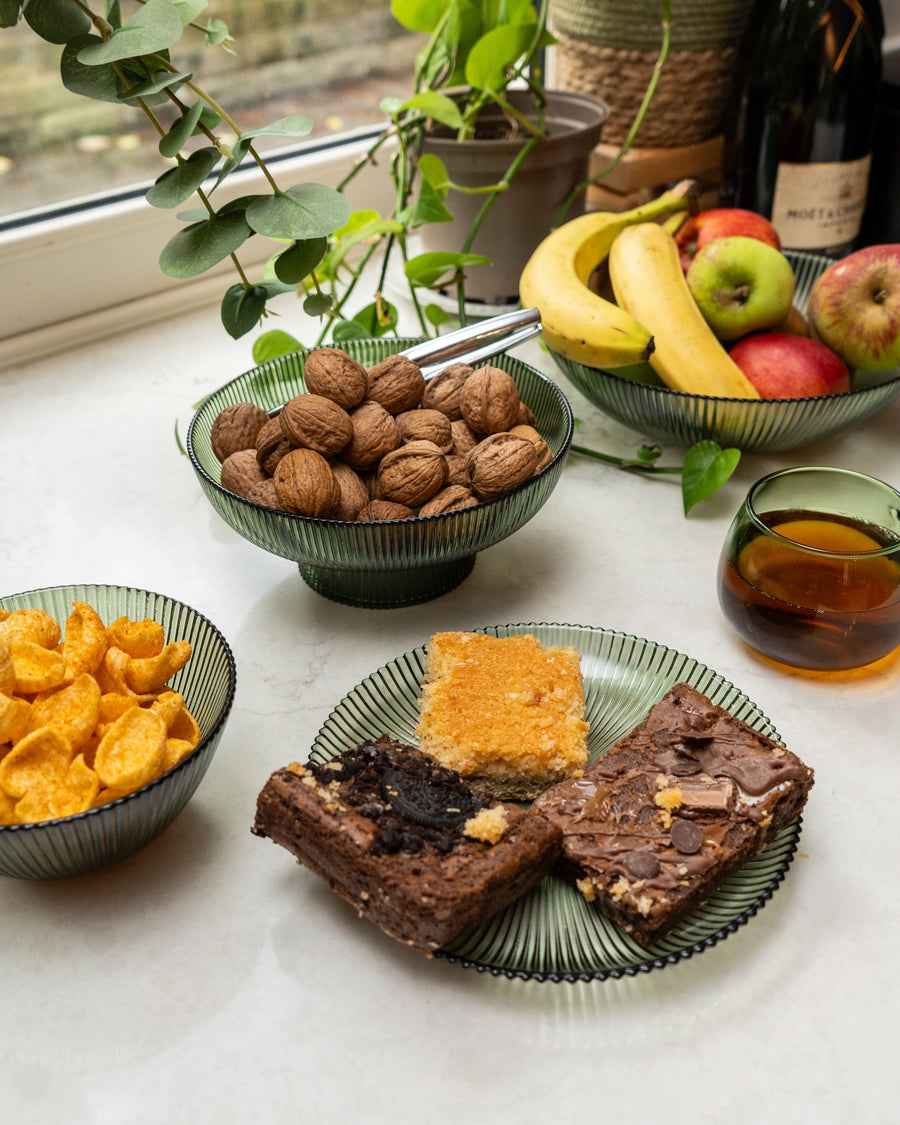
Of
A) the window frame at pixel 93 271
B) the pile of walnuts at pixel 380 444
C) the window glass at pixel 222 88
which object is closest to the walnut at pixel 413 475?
the pile of walnuts at pixel 380 444

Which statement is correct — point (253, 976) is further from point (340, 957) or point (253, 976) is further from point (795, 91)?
point (795, 91)

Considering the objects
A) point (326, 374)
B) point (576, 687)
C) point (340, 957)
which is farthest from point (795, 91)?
point (340, 957)

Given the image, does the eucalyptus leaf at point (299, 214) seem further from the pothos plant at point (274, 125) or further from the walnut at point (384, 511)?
the walnut at point (384, 511)

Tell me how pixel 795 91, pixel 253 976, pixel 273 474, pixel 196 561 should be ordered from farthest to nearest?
pixel 795 91 < pixel 196 561 < pixel 273 474 < pixel 253 976

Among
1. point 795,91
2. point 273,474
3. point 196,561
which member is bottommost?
point 196,561

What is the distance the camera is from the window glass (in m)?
1.20

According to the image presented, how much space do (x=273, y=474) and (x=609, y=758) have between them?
0.35 m

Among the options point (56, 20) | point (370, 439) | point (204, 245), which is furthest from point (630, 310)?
point (56, 20)

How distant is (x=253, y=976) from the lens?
0.56 m

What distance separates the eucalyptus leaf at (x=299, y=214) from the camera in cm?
69

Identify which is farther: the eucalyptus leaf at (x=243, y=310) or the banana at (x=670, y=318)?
the banana at (x=670, y=318)

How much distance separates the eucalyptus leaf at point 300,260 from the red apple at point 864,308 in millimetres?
524

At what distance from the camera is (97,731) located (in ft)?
1.94

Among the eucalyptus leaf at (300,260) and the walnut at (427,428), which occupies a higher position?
the eucalyptus leaf at (300,260)
